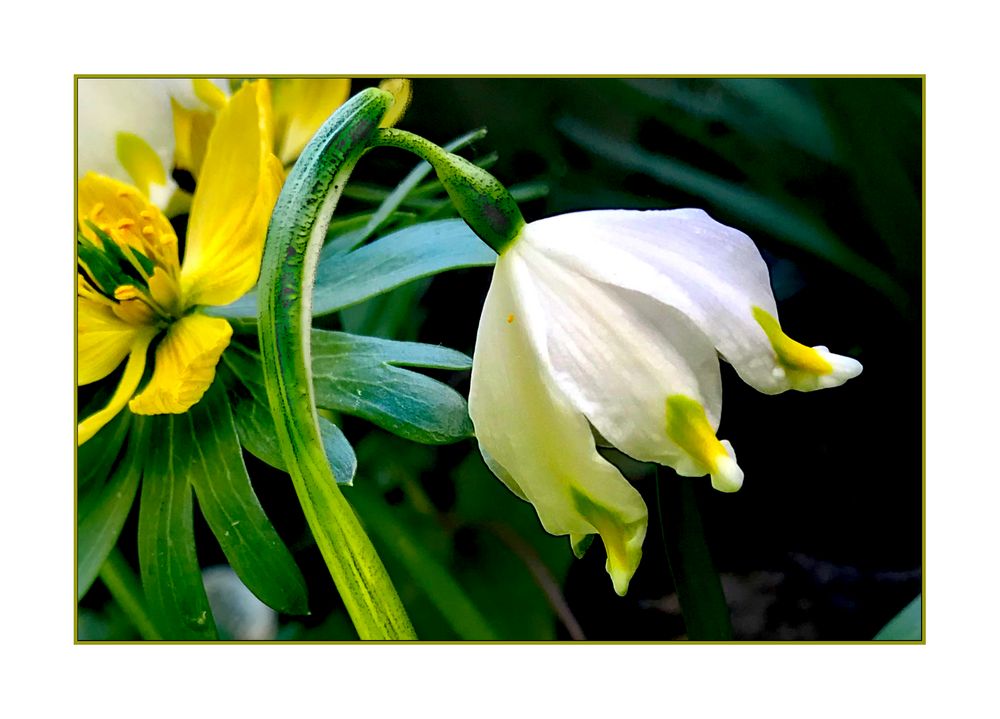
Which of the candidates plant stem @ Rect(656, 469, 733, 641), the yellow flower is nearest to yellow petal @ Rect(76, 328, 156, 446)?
the yellow flower

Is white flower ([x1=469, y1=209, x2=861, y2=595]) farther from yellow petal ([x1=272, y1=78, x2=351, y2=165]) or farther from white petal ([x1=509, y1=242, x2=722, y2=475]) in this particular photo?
yellow petal ([x1=272, y1=78, x2=351, y2=165])

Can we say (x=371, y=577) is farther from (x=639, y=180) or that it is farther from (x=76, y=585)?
(x=639, y=180)

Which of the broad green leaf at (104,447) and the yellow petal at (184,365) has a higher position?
the yellow petal at (184,365)

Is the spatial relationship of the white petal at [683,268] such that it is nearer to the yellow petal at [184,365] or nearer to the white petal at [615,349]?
the white petal at [615,349]

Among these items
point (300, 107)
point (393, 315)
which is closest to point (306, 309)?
point (393, 315)

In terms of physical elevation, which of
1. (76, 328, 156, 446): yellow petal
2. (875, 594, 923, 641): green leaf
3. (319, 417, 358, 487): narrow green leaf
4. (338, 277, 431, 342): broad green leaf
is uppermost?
(338, 277, 431, 342): broad green leaf

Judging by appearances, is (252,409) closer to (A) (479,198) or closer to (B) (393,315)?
(B) (393,315)

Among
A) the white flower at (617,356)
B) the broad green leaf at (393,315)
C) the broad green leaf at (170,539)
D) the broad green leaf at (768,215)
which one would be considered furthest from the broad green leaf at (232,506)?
the broad green leaf at (768,215)

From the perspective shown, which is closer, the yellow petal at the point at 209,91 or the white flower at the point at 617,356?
the white flower at the point at 617,356
